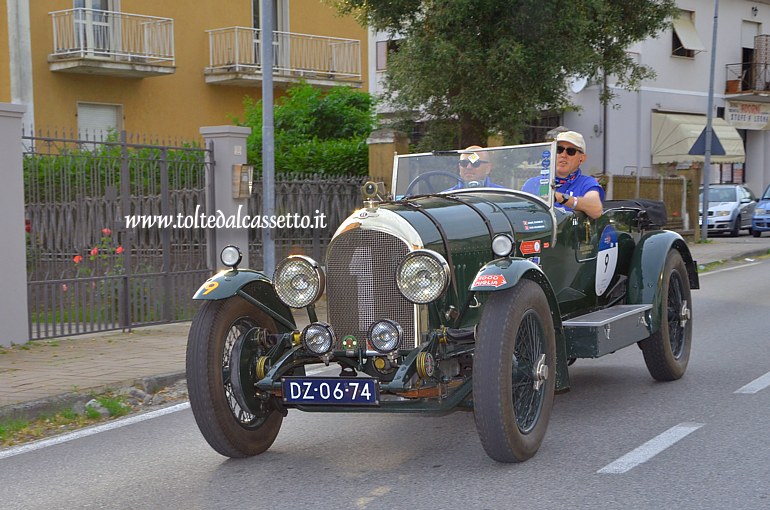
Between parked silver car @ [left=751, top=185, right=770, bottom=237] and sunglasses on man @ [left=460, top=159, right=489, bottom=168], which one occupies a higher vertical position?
sunglasses on man @ [left=460, top=159, right=489, bottom=168]

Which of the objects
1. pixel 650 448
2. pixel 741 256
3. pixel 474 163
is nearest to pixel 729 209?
pixel 741 256

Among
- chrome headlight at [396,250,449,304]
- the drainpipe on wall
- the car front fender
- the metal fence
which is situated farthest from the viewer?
the drainpipe on wall

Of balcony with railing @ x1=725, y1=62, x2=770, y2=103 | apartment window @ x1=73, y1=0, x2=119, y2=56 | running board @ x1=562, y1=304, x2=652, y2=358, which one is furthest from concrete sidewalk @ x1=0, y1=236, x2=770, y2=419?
balcony with railing @ x1=725, y1=62, x2=770, y2=103

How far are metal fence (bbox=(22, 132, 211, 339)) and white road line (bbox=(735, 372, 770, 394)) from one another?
6569 millimetres

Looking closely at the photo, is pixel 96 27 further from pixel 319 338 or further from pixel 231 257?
pixel 319 338

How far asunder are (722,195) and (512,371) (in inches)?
965

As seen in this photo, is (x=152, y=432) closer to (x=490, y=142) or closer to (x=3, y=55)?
(x=490, y=142)

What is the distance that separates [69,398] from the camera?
752 cm

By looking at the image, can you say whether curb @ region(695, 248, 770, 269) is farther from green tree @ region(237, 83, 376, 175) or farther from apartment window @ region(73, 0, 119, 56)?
apartment window @ region(73, 0, 119, 56)

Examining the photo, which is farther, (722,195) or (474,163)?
(722,195)

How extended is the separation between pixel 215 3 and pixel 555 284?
20576mm

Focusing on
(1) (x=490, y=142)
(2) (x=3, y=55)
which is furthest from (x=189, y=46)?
(1) (x=490, y=142)

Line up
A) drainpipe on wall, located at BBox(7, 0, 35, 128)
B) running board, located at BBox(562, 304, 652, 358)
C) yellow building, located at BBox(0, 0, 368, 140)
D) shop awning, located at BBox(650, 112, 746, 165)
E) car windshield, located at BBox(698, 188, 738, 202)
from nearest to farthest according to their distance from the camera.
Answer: running board, located at BBox(562, 304, 652, 358) → drainpipe on wall, located at BBox(7, 0, 35, 128) → yellow building, located at BBox(0, 0, 368, 140) → car windshield, located at BBox(698, 188, 738, 202) → shop awning, located at BBox(650, 112, 746, 165)

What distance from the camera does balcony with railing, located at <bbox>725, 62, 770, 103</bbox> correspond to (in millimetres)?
34406
